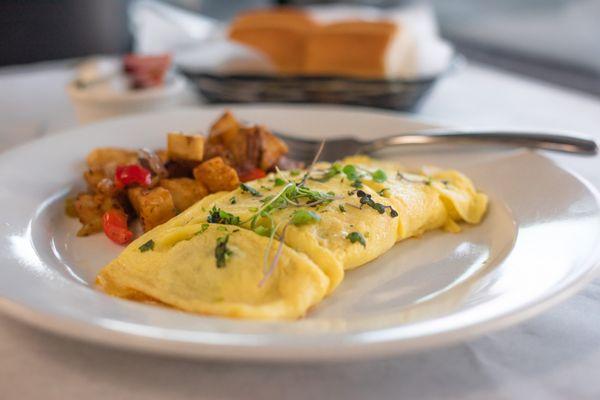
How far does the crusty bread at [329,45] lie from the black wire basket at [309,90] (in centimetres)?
19

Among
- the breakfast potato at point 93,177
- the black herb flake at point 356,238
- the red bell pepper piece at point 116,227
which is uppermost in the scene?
the black herb flake at point 356,238

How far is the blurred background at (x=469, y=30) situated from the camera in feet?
16.8

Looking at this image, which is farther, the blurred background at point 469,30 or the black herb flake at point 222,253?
the blurred background at point 469,30

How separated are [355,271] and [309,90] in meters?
1.84

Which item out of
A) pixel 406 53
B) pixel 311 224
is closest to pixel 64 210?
pixel 311 224

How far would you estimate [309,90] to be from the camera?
3.49 m

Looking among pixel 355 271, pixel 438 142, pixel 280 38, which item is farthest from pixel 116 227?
pixel 280 38

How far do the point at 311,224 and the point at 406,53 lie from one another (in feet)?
7.07

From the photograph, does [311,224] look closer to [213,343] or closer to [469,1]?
[213,343]

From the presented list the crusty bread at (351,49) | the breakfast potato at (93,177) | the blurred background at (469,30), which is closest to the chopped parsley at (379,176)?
the breakfast potato at (93,177)

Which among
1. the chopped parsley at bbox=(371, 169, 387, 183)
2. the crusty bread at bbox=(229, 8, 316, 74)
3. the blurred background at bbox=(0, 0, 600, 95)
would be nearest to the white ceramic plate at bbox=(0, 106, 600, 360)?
the chopped parsley at bbox=(371, 169, 387, 183)

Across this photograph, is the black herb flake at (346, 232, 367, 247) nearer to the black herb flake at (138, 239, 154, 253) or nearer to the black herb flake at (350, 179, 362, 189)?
the black herb flake at (350, 179, 362, 189)

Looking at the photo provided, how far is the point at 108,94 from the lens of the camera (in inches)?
127

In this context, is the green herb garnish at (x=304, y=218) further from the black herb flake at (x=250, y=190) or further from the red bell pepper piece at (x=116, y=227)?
the red bell pepper piece at (x=116, y=227)
